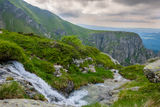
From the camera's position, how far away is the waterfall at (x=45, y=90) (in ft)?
51.8

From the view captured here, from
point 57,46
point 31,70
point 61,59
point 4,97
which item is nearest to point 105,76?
point 61,59

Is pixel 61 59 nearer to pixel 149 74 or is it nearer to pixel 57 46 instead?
pixel 57 46

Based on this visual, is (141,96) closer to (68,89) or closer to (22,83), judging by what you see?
(22,83)

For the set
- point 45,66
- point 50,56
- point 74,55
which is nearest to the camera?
point 45,66

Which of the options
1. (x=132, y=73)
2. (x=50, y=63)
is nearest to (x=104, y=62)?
(x=132, y=73)

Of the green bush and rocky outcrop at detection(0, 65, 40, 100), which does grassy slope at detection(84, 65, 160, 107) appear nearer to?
rocky outcrop at detection(0, 65, 40, 100)

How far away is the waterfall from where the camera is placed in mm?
15802

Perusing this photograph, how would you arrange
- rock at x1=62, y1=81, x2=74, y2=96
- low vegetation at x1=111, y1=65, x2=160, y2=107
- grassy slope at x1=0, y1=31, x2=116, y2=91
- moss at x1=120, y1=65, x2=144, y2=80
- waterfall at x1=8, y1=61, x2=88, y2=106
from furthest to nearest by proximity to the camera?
moss at x1=120, y1=65, x2=144, y2=80, rock at x1=62, y1=81, x2=74, y2=96, grassy slope at x1=0, y1=31, x2=116, y2=91, waterfall at x1=8, y1=61, x2=88, y2=106, low vegetation at x1=111, y1=65, x2=160, y2=107

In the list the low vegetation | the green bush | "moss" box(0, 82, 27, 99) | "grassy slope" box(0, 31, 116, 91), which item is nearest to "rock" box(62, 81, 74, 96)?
"grassy slope" box(0, 31, 116, 91)

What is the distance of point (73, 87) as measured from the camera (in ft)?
87.4

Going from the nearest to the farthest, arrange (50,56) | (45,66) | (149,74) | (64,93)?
(149,74) < (64,93) < (45,66) < (50,56)

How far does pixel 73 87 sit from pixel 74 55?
15.0 metres

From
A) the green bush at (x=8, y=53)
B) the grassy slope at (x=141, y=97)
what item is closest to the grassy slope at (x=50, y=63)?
the green bush at (x=8, y=53)

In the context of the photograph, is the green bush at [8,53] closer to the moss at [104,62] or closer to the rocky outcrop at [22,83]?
the rocky outcrop at [22,83]
